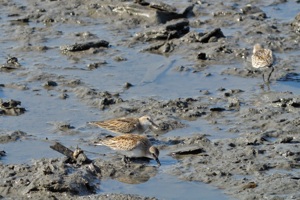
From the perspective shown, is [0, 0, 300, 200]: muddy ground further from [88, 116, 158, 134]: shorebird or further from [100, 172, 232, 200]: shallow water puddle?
[88, 116, 158, 134]: shorebird

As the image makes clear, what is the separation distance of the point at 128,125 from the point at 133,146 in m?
0.84

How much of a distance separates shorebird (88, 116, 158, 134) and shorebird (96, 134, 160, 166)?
398 mm

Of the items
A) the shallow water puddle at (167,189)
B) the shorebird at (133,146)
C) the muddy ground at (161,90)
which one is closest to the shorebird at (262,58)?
the muddy ground at (161,90)

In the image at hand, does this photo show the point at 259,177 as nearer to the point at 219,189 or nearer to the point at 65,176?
the point at 219,189

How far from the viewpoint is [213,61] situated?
15.7 metres

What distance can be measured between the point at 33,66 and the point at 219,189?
215 inches

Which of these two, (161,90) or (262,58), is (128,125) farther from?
(262,58)

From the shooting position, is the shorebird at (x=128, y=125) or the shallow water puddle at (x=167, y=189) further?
the shorebird at (x=128, y=125)

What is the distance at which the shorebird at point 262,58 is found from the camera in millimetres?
14688

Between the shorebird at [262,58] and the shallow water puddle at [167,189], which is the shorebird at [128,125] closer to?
the shallow water puddle at [167,189]

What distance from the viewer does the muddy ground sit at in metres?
11.4

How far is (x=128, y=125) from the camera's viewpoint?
500 inches

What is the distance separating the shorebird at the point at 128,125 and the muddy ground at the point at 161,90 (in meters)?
0.27


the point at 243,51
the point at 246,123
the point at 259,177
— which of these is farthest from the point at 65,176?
the point at 243,51
